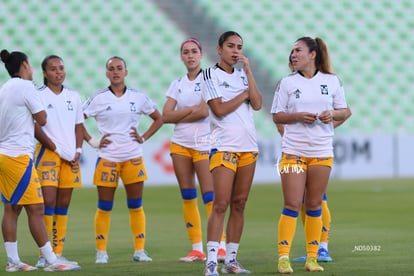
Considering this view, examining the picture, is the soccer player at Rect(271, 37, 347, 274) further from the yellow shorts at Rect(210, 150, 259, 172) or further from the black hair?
the black hair

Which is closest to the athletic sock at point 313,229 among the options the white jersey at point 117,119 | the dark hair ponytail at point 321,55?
the dark hair ponytail at point 321,55

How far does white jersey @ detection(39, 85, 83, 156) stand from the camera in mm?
9109

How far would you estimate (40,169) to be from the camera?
356 inches

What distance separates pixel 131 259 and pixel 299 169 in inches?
88.1

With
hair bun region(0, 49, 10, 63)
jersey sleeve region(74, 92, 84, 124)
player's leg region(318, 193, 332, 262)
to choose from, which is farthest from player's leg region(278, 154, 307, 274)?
hair bun region(0, 49, 10, 63)

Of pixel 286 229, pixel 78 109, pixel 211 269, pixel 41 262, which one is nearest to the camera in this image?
pixel 211 269

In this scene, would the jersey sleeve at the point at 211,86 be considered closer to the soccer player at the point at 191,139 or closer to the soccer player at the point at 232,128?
the soccer player at the point at 232,128

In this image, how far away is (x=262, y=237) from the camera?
37.0 ft

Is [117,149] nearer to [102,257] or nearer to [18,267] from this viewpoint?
[102,257]

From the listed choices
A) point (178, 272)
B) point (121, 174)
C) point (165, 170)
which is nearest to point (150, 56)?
point (165, 170)

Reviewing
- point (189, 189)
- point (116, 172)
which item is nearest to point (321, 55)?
point (189, 189)

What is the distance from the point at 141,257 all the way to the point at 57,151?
4.41 ft

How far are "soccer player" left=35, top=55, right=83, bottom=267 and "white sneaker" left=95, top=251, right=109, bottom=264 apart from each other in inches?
14.2

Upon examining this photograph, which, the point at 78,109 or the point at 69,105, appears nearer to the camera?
the point at 69,105
